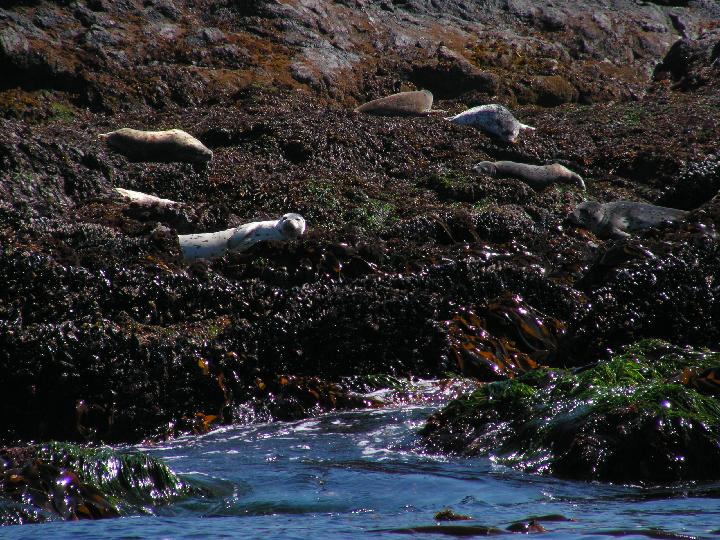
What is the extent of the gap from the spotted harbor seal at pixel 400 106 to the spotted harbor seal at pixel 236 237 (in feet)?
20.7

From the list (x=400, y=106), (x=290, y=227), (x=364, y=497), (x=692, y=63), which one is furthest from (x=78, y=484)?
(x=692, y=63)

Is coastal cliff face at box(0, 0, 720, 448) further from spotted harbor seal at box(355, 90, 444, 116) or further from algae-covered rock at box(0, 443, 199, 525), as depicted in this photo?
algae-covered rock at box(0, 443, 199, 525)

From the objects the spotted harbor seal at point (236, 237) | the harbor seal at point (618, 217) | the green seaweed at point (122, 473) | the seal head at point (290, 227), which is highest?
the green seaweed at point (122, 473)

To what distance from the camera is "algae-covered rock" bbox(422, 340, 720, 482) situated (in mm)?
3488

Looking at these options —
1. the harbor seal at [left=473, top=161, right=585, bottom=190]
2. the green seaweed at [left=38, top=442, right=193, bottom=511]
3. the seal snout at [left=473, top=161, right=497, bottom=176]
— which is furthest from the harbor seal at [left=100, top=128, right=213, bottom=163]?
the green seaweed at [left=38, top=442, right=193, bottom=511]

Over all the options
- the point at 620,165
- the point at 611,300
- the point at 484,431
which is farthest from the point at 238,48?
the point at 484,431

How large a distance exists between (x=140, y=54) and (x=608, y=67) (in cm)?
976

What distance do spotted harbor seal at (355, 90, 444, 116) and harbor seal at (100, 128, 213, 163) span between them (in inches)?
145

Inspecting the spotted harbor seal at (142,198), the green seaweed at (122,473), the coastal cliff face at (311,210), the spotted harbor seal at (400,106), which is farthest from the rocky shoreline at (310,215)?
the green seaweed at (122,473)

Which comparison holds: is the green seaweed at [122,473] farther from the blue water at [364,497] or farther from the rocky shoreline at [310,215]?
the rocky shoreline at [310,215]

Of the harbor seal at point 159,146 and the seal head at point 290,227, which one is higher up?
the seal head at point 290,227

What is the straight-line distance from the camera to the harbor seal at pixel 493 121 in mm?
12422

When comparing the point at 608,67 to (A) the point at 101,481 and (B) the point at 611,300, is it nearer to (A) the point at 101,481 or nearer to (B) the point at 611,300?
(B) the point at 611,300

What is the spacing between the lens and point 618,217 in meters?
9.29
